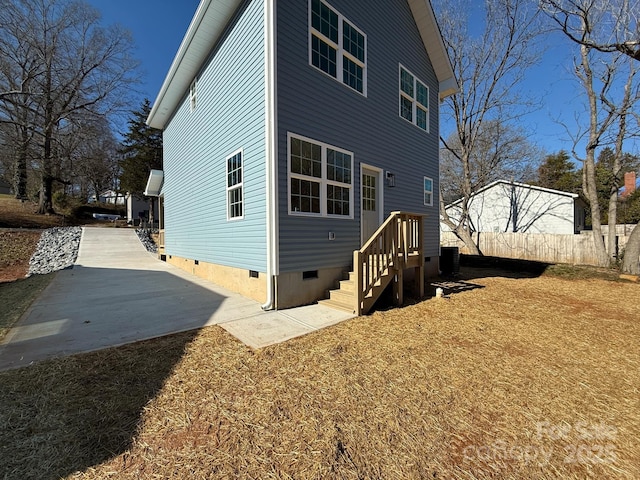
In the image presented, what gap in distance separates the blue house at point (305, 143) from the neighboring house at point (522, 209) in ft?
36.0

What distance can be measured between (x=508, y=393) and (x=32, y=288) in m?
9.77

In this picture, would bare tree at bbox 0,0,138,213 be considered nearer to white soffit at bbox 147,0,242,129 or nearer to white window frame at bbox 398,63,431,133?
white soffit at bbox 147,0,242,129

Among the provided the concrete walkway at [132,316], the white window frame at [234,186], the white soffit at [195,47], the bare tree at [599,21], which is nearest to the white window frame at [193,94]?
the white soffit at [195,47]

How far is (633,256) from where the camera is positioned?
9336 mm

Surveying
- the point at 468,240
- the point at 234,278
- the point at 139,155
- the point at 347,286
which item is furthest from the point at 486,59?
the point at 139,155

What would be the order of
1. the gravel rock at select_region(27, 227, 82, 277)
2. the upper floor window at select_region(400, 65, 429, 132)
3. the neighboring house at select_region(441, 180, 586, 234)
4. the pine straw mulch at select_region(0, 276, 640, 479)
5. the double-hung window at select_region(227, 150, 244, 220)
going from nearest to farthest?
the pine straw mulch at select_region(0, 276, 640, 479) < the double-hung window at select_region(227, 150, 244, 220) < the upper floor window at select_region(400, 65, 429, 132) < the gravel rock at select_region(27, 227, 82, 277) < the neighboring house at select_region(441, 180, 586, 234)

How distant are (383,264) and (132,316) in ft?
15.0

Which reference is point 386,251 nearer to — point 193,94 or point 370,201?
point 370,201

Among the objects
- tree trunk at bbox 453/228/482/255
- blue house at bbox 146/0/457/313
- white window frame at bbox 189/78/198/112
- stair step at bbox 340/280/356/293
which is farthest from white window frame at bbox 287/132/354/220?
tree trunk at bbox 453/228/482/255

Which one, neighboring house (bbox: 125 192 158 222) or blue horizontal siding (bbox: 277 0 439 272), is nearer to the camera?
blue horizontal siding (bbox: 277 0 439 272)

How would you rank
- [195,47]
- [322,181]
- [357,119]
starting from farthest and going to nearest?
1. [195,47]
2. [357,119]
3. [322,181]

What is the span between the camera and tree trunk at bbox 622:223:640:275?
927cm

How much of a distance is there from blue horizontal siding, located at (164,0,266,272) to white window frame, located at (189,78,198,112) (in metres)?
0.25

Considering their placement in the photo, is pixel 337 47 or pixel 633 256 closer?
pixel 337 47
